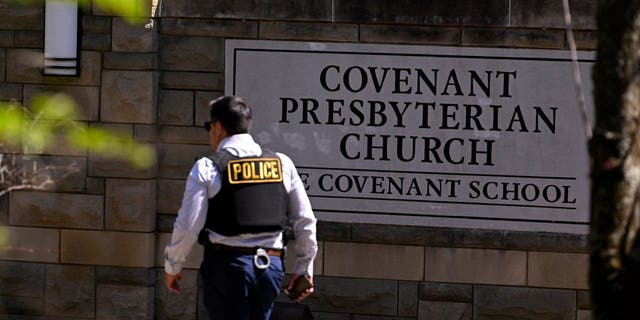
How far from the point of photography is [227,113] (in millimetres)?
6566

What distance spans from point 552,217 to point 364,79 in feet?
5.34

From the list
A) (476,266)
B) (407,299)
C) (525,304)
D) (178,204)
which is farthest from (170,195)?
(525,304)

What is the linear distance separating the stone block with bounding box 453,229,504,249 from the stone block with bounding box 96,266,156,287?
220 centimetres

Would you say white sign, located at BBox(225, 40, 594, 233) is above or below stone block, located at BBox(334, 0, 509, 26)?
below

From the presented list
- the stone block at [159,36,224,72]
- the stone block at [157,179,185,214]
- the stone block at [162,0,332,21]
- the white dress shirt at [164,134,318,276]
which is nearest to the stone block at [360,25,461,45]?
the stone block at [162,0,332,21]

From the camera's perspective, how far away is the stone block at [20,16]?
9227mm

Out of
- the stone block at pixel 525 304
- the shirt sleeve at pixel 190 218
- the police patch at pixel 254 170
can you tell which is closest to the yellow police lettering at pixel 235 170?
the police patch at pixel 254 170

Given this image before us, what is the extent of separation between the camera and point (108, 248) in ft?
30.2

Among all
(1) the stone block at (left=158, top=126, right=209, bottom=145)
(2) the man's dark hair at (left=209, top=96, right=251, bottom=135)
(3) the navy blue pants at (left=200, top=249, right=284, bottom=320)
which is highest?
(2) the man's dark hair at (left=209, top=96, right=251, bottom=135)

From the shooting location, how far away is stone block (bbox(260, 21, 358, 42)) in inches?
356

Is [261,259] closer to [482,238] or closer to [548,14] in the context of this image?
[482,238]

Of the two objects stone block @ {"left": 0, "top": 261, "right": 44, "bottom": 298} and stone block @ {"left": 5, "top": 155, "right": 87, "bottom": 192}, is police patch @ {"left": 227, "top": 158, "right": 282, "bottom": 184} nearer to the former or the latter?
stone block @ {"left": 5, "top": 155, "right": 87, "bottom": 192}

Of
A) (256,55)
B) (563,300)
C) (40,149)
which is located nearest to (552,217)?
(563,300)

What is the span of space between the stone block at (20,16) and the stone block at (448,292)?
132 inches
